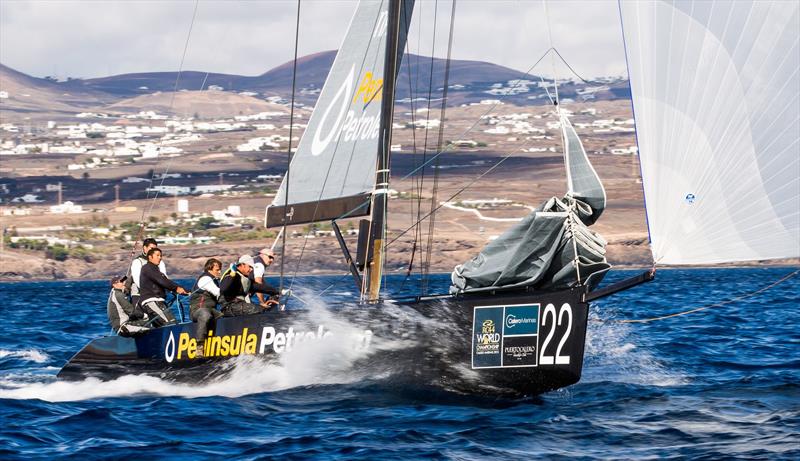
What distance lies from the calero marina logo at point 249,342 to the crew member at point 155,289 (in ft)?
1.28

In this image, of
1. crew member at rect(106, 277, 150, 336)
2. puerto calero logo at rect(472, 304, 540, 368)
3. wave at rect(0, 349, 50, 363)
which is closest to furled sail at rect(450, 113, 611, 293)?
puerto calero logo at rect(472, 304, 540, 368)

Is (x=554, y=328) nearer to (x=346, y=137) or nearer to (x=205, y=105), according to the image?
(x=346, y=137)

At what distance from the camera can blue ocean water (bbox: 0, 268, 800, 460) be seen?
8.29 meters

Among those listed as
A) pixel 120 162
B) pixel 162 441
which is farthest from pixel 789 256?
pixel 120 162

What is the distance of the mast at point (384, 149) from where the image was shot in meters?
11.2

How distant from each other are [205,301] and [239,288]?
34 centimetres

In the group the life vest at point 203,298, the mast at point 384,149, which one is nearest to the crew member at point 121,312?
the life vest at point 203,298

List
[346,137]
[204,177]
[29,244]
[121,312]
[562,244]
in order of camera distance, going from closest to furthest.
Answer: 1. [562,244]
2. [346,137]
3. [121,312]
4. [29,244]
5. [204,177]

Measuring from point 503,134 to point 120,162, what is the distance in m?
48.1

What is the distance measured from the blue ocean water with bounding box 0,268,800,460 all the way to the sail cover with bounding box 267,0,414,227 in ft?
5.62

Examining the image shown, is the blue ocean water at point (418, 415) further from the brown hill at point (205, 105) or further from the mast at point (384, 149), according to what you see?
the brown hill at point (205, 105)

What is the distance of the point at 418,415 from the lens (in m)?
9.52

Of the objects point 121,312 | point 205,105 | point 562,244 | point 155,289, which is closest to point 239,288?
point 155,289

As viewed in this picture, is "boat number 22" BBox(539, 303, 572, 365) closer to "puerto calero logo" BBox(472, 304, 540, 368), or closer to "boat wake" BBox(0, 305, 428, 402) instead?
"puerto calero logo" BBox(472, 304, 540, 368)
